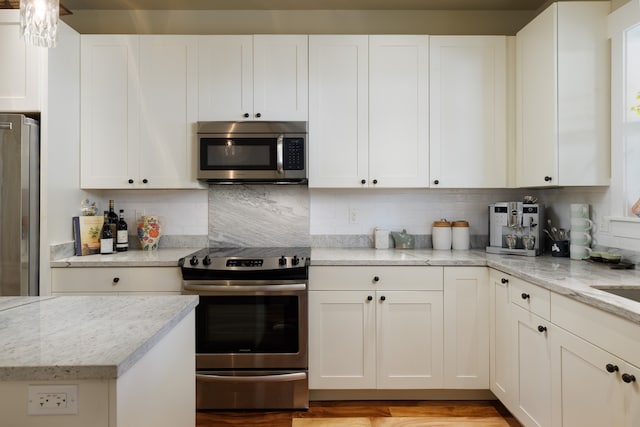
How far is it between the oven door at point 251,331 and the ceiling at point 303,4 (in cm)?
206

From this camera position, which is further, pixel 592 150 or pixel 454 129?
pixel 454 129

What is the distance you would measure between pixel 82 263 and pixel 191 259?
65 cm

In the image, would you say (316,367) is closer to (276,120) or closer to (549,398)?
(549,398)

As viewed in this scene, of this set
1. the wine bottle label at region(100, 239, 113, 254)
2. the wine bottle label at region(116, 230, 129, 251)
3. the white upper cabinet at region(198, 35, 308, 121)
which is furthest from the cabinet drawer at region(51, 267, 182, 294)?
the white upper cabinet at region(198, 35, 308, 121)

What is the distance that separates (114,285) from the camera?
2.50m

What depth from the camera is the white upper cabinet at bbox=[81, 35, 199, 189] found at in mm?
2779

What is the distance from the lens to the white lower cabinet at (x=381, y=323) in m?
2.50

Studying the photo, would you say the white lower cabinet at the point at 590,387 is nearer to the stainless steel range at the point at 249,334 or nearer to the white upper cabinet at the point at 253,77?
the stainless steel range at the point at 249,334

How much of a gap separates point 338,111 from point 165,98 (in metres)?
1.18

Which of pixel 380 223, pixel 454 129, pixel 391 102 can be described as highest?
pixel 391 102

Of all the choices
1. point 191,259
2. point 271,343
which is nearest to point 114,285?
point 191,259

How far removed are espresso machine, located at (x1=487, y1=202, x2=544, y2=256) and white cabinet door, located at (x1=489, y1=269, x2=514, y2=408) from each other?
1.14 ft

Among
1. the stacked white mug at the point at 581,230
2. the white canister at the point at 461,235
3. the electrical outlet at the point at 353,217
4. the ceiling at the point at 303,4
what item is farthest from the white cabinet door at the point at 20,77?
the stacked white mug at the point at 581,230

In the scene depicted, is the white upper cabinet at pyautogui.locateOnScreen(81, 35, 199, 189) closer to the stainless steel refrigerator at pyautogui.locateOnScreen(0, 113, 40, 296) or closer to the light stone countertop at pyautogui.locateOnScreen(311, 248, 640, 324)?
the stainless steel refrigerator at pyautogui.locateOnScreen(0, 113, 40, 296)
